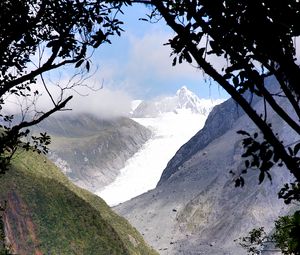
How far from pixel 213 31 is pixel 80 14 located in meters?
4.51

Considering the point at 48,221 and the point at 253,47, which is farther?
the point at 48,221

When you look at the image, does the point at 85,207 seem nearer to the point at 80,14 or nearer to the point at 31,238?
the point at 31,238

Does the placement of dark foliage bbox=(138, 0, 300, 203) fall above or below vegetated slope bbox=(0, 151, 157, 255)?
below

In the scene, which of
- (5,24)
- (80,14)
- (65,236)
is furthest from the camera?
(65,236)

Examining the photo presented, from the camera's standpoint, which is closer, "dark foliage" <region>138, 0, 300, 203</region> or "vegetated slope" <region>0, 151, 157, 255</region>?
"dark foliage" <region>138, 0, 300, 203</region>

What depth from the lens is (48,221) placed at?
165m

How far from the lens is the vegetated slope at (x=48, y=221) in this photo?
505ft

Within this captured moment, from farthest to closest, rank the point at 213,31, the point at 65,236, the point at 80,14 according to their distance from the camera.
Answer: the point at 65,236 → the point at 80,14 → the point at 213,31

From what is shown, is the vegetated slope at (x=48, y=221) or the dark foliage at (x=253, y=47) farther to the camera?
the vegetated slope at (x=48, y=221)

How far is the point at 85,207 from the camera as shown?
602 feet

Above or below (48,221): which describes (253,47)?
below

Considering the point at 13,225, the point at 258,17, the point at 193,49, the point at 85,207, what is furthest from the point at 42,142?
the point at 85,207

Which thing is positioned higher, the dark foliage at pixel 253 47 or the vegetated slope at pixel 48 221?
the vegetated slope at pixel 48 221

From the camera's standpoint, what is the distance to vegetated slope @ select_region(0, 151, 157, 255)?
153875 millimetres
